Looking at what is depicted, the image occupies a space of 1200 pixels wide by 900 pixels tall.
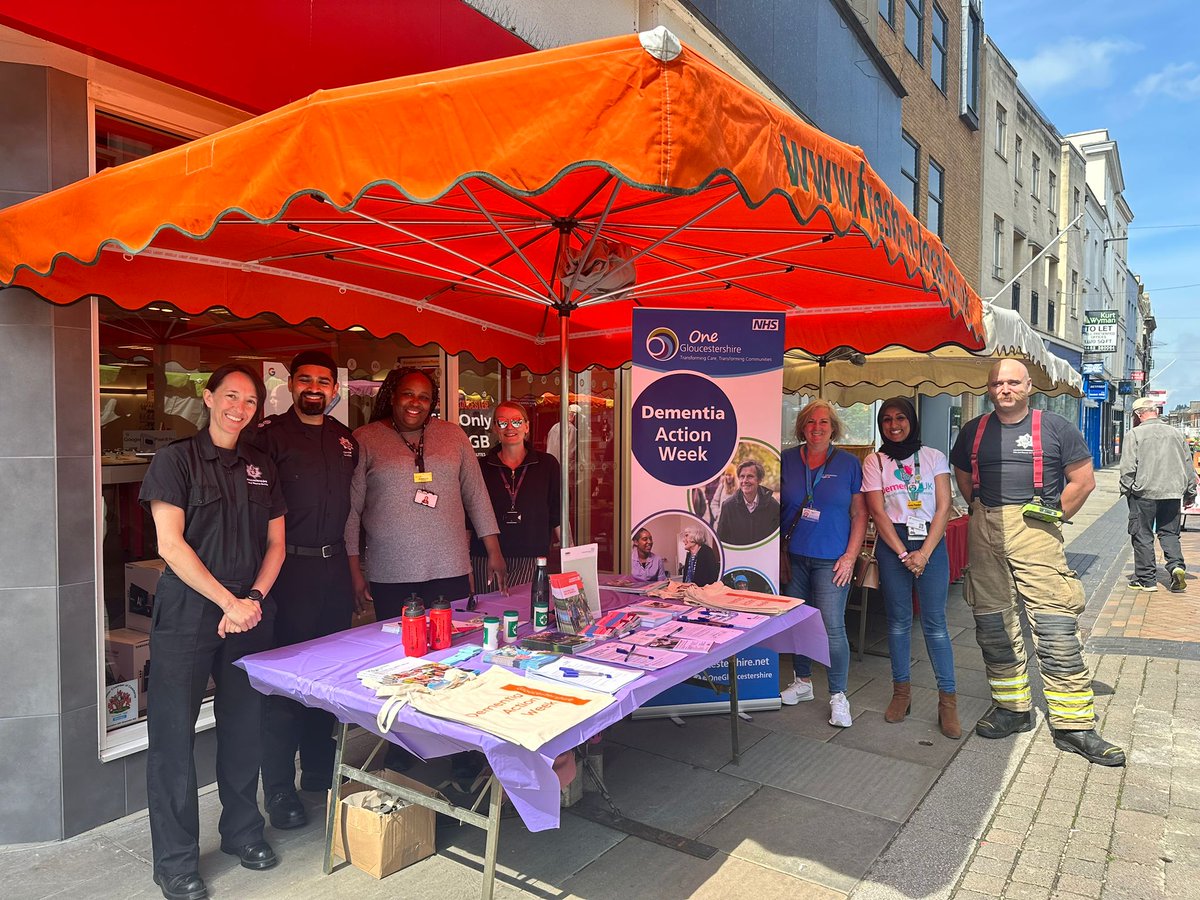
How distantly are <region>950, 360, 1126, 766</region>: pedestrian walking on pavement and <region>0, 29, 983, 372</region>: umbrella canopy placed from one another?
60 centimetres

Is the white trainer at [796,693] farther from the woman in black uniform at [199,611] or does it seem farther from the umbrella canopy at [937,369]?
→ the woman in black uniform at [199,611]

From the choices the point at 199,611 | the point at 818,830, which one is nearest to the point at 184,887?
the point at 199,611

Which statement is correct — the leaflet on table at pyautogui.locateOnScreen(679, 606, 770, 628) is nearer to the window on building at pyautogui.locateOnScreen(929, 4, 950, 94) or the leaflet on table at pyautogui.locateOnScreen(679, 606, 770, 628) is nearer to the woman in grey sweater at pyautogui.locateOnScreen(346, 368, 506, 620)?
the woman in grey sweater at pyautogui.locateOnScreen(346, 368, 506, 620)

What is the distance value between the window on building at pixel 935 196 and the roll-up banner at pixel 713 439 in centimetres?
1394

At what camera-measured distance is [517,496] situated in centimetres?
506

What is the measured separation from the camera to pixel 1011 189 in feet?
75.0

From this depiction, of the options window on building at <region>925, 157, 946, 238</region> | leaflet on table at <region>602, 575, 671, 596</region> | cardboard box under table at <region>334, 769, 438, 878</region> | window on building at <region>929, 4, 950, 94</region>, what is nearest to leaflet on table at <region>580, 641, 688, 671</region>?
cardboard box under table at <region>334, 769, 438, 878</region>

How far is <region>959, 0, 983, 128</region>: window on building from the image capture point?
1833 cm

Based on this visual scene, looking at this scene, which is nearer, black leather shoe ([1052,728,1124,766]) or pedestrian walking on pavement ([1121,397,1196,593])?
black leather shoe ([1052,728,1124,766])

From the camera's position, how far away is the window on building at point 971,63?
18328mm

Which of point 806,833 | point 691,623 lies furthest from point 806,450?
point 806,833

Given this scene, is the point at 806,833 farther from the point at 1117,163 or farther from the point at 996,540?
the point at 1117,163

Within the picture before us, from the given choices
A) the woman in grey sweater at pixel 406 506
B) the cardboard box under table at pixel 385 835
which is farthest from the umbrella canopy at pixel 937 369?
the cardboard box under table at pixel 385 835

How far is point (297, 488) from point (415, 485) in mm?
627
